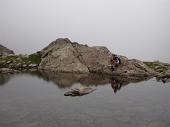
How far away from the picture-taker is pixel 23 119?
25141 millimetres

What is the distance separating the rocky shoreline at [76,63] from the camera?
214 feet

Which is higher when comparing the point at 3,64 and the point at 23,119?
the point at 3,64

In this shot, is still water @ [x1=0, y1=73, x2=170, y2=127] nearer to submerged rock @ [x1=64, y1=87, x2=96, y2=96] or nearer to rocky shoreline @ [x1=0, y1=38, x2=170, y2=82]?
submerged rock @ [x1=64, y1=87, x2=96, y2=96]

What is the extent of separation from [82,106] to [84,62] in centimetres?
3899

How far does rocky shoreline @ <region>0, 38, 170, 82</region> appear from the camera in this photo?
65.2 meters

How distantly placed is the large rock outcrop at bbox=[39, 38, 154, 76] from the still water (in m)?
18.9

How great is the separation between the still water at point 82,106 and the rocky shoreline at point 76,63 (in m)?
18.4

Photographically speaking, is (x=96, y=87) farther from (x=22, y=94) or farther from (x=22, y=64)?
(x=22, y=64)

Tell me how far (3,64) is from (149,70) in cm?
3982

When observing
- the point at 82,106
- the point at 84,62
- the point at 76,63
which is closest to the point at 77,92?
the point at 82,106

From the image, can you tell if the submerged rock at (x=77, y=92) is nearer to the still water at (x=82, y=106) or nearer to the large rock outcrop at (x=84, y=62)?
the still water at (x=82, y=106)

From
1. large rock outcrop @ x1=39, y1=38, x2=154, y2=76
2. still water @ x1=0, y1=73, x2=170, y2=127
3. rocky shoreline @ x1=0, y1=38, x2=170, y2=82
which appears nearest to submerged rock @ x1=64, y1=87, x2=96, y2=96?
still water @ x1=0, y1=73, x2=170, y2=127

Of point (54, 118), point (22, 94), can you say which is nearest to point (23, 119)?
point (54, 118)

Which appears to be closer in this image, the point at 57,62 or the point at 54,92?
the point at 54,92
